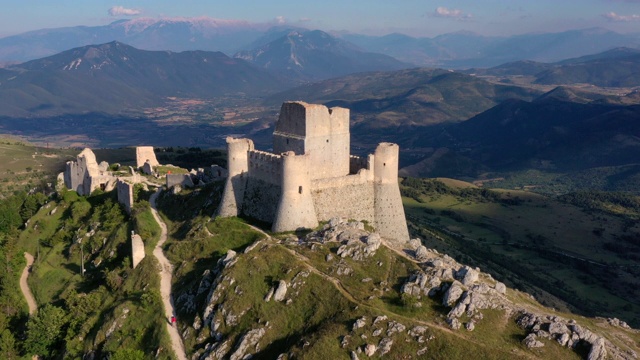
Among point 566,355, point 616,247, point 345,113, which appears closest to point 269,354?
point 566,355

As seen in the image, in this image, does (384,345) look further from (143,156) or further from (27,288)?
(143,156)

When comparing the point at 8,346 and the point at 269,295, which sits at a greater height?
the point at 269,295

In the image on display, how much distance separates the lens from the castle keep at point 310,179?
48406mm

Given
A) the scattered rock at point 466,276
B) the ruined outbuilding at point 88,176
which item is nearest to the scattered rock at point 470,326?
the scattered rock at point 466,276

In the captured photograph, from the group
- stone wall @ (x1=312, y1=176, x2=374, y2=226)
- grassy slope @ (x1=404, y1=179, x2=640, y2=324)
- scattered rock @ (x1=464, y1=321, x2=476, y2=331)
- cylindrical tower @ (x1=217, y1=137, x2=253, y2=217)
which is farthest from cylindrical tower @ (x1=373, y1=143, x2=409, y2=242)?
grassy slope @ (x1=404, y1=179, x2=640, y2=324)

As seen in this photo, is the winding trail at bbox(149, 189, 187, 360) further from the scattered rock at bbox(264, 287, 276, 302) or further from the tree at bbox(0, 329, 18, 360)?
the tree at bbox(0, 329, 18, 360)

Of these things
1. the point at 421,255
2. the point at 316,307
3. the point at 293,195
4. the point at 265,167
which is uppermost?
the point at 265,167

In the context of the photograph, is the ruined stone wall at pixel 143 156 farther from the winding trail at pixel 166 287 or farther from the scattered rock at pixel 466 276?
the scattered rock at pixel 466 276

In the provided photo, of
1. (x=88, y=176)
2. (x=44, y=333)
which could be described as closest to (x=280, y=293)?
(x=44, y=333)

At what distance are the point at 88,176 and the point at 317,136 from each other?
3760 cm

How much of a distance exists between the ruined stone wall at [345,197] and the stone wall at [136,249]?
51.5ft

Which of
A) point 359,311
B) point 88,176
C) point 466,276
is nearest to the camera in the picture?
point 359,311

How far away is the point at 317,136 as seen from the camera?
5172 centimetres

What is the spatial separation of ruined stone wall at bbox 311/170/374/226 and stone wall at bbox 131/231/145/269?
1571 centimetres
